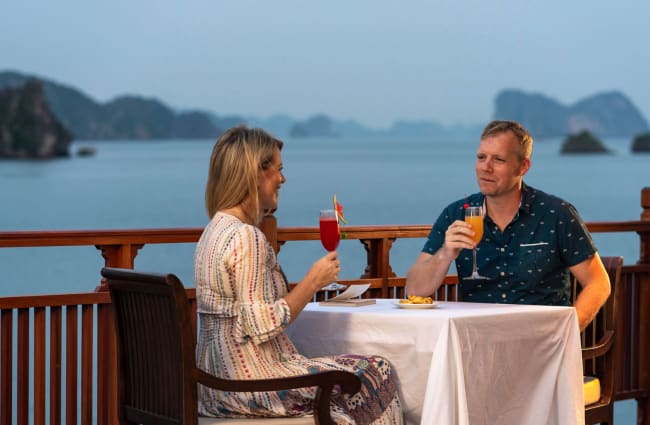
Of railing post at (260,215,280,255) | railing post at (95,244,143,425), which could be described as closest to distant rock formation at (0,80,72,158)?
railing post at (260,215,280,255)

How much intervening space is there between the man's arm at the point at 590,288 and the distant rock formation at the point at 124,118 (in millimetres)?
22130

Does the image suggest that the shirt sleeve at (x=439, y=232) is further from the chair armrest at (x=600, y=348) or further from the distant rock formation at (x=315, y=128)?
the distant rock formation at (x=315, y=128)

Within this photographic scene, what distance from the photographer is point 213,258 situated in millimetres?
2932

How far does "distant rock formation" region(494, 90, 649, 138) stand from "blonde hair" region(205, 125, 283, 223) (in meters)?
23.5

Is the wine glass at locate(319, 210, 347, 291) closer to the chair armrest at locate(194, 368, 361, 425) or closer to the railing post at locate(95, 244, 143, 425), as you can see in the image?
the chair armrest at locate(194, 368, 361, 425)

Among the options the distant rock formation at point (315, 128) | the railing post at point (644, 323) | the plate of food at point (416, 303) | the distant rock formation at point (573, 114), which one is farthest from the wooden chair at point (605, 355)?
the distant rock formation at point (573, 114)

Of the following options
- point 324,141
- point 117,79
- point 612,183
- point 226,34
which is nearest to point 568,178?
point 612,183

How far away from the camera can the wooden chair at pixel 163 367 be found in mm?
2760

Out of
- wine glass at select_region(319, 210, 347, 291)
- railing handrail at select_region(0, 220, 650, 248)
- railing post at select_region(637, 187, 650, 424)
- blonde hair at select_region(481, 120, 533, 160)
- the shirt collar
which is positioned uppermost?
blonde hair at select_region(481, 120, 533, 160)

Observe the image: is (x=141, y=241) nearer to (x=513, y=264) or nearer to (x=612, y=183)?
(x=513, y=264)

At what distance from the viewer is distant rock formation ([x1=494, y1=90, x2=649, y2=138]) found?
26.9 metres

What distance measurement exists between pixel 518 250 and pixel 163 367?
1560 millimetres

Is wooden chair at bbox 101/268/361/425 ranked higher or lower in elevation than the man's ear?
lower

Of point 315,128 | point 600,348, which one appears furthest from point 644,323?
point 315,128
